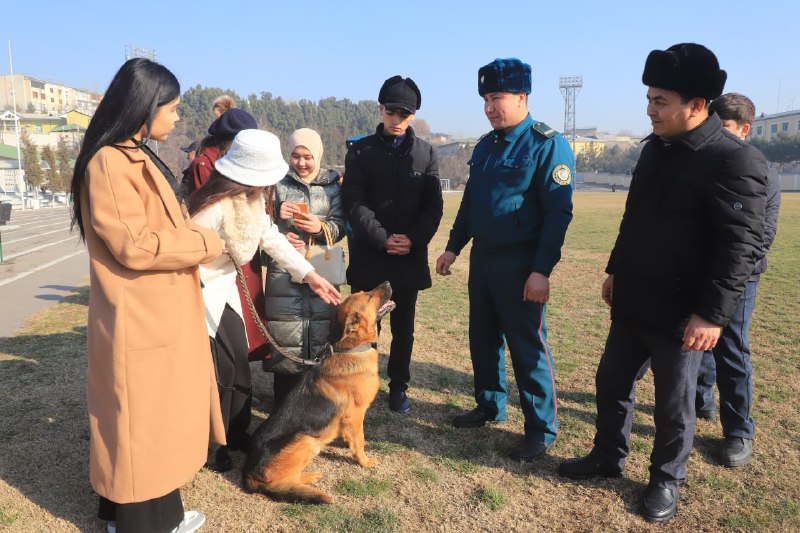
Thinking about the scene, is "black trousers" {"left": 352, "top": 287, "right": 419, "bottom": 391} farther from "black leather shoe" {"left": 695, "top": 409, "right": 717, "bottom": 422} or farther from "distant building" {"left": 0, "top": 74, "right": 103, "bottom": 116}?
"distant building" {"left": 0, "top": 74, "right": 103, "bottom": 116}

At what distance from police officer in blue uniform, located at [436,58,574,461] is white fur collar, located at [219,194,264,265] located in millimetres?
1443

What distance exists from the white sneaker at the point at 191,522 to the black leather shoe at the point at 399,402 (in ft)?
5.74

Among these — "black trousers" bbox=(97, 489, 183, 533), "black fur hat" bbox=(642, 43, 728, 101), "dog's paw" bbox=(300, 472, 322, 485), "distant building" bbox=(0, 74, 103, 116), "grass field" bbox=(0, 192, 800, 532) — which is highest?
"distant building" bbox=(0, 74, 103, 116)

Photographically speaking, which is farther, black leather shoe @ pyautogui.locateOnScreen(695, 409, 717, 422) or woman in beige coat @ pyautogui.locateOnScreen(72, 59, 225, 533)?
black leather shoe @ pyautogui.locateOnScreen(695, 409, 717, 422)

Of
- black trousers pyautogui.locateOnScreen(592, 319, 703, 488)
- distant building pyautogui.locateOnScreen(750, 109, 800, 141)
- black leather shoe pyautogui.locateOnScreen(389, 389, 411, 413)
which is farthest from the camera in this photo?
distant building pyautogui.locateOnScreen(750, 109, 800, 141)

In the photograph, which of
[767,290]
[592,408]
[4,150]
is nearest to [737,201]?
[592,408]

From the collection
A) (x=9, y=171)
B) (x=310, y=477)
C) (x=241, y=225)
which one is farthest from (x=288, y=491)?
(x=9, y=171)

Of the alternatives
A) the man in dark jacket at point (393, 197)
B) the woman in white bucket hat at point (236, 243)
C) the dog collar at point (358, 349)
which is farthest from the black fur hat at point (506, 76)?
the dog collar at point (358, 349)

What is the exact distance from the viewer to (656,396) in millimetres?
2986

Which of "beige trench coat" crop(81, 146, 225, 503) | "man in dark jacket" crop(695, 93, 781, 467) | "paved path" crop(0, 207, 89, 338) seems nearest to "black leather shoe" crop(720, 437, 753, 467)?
"man in dark jacket" crop(695, 93, 781, 467)

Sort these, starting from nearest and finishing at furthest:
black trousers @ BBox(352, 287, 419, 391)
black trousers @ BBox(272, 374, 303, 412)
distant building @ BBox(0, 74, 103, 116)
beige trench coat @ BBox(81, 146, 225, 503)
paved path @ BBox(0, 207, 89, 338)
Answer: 1. beige trench coat @ BBox(81, 146, 225, 503)
2. black trousers @ BBox(272, 374, 303, 412)
3. black trousers @ BBox(352, 287, 419, 391)
4. paved path @ BBox(0, 207, 89, 338)
5. distant building @ BBox(0, 74, 103, 116)

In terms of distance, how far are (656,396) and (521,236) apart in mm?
1194

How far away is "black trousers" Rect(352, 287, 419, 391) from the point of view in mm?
4195

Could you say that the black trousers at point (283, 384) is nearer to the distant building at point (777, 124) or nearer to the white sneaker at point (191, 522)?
the white sneaker at point (191, 522)
